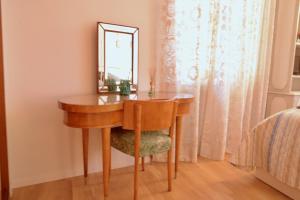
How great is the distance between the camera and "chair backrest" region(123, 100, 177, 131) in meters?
1.52

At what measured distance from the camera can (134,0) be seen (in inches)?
82.7

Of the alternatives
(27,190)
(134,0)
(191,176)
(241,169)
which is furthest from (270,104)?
(27,190)

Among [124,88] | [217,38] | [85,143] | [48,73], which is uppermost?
[217,38]

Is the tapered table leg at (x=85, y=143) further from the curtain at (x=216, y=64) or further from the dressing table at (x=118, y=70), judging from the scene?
the curtain at (x=216, y=64)

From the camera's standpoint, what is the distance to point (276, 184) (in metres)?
1.91

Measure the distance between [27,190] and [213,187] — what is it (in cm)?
162

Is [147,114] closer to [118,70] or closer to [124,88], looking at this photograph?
[124,88]

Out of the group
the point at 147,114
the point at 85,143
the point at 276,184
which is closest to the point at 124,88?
the point at 147,114

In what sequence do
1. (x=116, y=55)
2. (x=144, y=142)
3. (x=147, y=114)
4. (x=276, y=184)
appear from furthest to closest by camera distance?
(x=116, y=55) < (x=276, y=184) < (x=144, y=142) < (x=147, y=114)

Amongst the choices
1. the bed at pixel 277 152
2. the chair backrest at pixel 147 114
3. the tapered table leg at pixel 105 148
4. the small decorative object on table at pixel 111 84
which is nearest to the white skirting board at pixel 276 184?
the bed at pixel 277 152

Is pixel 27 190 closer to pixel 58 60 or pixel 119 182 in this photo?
pixel 119 182

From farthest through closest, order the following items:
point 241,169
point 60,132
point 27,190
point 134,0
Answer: point 241,169 < point 134,0 < point 60,132 < point 27,190

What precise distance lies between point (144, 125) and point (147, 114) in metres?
0.09

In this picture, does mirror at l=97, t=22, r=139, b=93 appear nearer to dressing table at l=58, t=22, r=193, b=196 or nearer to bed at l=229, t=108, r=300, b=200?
dressing table at l=58, t=22, r=193, b=196
